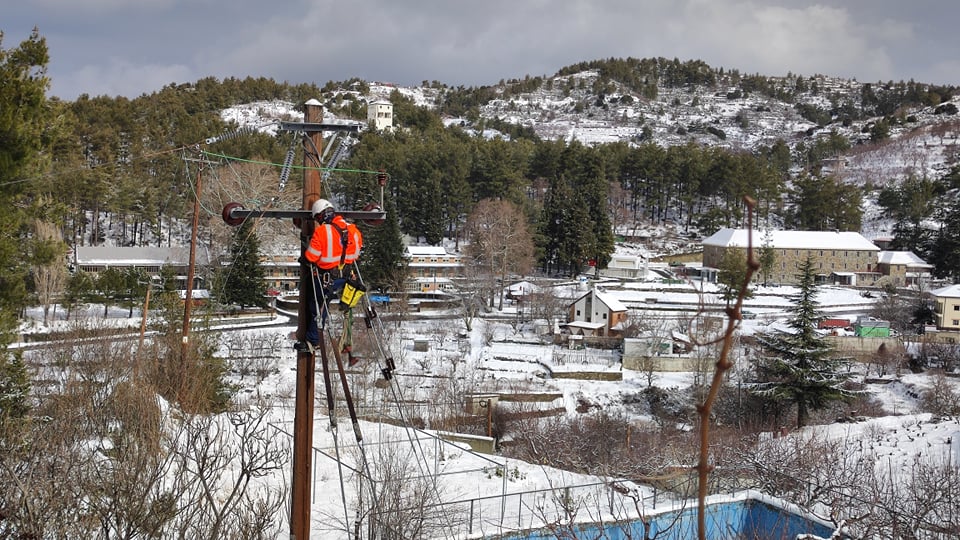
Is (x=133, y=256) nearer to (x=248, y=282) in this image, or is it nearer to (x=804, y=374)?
(x=248, y=282)

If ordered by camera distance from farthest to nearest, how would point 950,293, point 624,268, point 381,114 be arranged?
point 381,114, point 624,268, point 950,293

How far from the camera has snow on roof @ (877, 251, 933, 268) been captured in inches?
1612

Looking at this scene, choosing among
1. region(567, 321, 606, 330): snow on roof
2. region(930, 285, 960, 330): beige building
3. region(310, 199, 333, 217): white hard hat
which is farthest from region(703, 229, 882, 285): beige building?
region(310, 199, 333, 217): white hard hat

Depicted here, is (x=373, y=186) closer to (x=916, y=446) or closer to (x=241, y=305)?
(x=241, y=305)

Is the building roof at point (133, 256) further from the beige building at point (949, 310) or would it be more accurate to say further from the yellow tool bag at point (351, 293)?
the yellow tool bag at point (351, 293)

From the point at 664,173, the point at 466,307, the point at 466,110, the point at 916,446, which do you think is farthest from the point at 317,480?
the point at 466,110

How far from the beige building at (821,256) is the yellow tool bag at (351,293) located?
38816 millimetres

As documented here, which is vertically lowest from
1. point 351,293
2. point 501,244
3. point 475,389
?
point 475,389

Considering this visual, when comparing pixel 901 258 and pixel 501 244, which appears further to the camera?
pixel 901 258

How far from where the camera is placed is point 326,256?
14.1 feet

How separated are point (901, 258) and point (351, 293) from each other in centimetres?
4371

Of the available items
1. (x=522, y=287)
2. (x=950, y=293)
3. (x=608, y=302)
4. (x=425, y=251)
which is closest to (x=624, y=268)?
(x=522, y=287)

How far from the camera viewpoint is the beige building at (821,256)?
4119 cm

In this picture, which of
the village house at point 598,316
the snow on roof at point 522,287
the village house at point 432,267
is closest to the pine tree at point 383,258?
the village house at point 432,267
